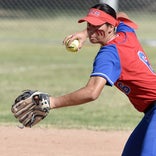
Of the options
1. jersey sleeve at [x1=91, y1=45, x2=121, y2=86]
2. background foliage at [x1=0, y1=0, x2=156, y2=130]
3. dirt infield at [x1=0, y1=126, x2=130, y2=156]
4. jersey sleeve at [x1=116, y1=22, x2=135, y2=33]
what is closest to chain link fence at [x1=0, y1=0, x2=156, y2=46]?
background foliage at [x1=0, y1=0, x2=156, y2=130]

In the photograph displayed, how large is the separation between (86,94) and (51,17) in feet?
45.1

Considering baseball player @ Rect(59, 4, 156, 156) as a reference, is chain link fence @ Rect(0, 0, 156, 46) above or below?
below

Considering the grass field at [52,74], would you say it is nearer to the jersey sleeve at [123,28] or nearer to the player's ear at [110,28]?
the jersey sleeve at [123,28]

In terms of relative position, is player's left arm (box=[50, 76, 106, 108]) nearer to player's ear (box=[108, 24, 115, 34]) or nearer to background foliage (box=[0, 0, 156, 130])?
Answer: player's ear (box=[108, 24, 115, 34])

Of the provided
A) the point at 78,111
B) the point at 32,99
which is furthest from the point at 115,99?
the point at 32,99

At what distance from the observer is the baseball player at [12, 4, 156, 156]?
488 cm

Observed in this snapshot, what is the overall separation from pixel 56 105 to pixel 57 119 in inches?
171

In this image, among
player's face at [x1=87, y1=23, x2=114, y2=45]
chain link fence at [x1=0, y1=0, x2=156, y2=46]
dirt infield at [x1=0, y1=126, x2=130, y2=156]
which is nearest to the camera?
player's face at [x1=87, y1=23, x2=114, y2=45]

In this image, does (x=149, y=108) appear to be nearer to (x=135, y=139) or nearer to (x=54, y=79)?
(x=135, y=139)

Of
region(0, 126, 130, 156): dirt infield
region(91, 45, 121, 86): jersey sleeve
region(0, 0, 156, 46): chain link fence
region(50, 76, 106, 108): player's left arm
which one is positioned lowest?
region(0, 0, 156, 46): chain link fence

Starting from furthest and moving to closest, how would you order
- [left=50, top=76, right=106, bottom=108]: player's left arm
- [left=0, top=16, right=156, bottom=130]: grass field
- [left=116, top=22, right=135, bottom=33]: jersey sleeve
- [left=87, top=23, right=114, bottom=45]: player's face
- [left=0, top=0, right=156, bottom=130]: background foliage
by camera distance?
[left=0, top=0, right=156, bottom=130]: background foliage, [left=0, top=16, right=156, bottom=130]: grass field, [left=116, top=22, right=135, bottom=33]: jersey sleeve, [left=87, top=23, right=114, bottom=45]: player's face, [left=50, top=76, right=106, bottom=108]: player's left arm

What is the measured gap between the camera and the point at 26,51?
1750 cm

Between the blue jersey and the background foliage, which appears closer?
the blue jersey

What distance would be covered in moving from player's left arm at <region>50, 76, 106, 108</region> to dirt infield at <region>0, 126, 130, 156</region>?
257 centimetres
